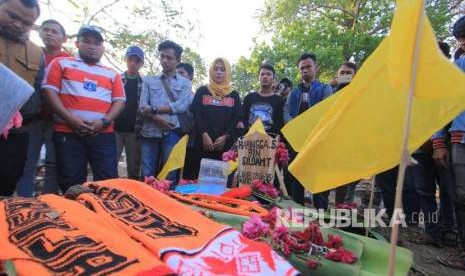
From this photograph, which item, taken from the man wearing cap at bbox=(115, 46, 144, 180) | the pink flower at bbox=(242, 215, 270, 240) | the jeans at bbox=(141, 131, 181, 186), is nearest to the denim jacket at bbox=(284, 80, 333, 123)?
the jeans at bbox=(141, 131, 181, 186)

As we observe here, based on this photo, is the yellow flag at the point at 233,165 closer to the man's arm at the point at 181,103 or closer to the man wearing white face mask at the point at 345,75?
the man's arm at the point at 181,103

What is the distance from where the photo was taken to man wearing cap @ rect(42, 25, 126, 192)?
343 cm

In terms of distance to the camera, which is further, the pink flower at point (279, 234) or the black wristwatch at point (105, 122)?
the black wristwatch at point (105, 122)

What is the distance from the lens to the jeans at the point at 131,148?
4852 mm

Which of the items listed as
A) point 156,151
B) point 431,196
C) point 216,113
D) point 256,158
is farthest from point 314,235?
point 156,151

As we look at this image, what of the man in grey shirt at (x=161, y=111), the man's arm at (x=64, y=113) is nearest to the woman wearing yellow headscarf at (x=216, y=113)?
the man in grey shirt at (x=161, y=111)

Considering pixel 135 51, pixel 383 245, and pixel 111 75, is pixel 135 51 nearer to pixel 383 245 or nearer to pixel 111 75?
pixel 111 75

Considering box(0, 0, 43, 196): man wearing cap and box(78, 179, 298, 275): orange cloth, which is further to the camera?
box(0, 0, 43, 196): man wearing cap

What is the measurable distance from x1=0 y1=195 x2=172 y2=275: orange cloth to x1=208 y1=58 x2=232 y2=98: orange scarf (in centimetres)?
293

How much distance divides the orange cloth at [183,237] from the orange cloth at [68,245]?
0.07m

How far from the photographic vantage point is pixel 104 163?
3.63 meters

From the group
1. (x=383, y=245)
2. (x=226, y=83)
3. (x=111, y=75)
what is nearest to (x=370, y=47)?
(x=226, y=83)

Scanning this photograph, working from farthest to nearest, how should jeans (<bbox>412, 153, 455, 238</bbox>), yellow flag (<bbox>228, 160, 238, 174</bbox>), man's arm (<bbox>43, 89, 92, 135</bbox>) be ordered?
jeans (<bbox>412, 153, 455, 238</bbox>)
yellow flag (<bbox>228, 160, 238, 174</bbox>)
man's arm (<bbox>43, 89, 92, 135</bbox>)

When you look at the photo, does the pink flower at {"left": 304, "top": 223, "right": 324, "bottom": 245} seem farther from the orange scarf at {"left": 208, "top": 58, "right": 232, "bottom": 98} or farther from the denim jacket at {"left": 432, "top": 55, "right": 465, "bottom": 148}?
the orange scarf at {"left": 208, "top": 58, "right": 232, "bottom": 98}
